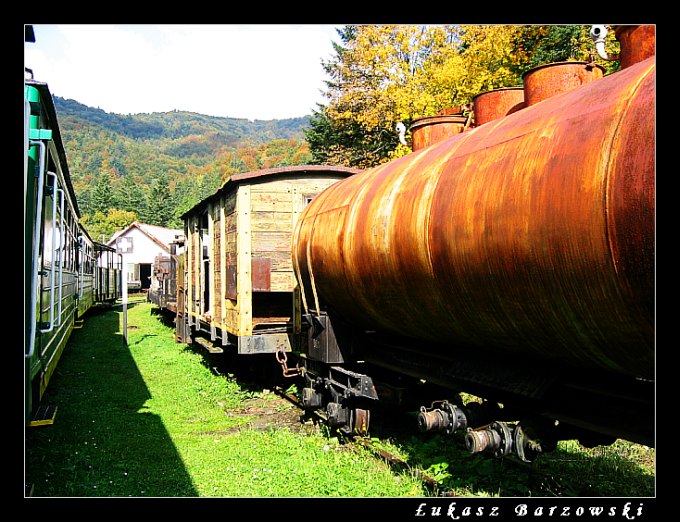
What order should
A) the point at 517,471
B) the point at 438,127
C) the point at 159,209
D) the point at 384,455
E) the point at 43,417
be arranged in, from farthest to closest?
the point at 159,209, the point at 384,455, the point at 438,127, the point at 517,471, the point at 43,417

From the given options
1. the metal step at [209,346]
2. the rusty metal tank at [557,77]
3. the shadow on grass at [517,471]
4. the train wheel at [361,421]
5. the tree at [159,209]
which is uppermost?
the tree at [159,209]

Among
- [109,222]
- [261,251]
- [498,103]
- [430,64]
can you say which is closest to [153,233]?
[109,222]

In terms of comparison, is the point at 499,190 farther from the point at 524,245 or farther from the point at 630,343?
the point at 630,343

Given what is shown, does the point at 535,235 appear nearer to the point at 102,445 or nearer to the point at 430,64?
the point at 102,445

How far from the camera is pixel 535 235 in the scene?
10.4 ft

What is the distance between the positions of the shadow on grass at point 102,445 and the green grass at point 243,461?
2cm

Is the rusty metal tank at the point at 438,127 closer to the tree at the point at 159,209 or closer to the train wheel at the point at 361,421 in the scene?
the train wheel at the point at 361,421

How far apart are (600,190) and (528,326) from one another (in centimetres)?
104

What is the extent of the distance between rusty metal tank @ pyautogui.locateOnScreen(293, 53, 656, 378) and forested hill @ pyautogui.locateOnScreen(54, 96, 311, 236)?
70.1m

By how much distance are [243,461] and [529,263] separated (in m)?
4.31

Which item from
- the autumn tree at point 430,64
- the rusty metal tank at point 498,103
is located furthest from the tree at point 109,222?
the rusty metal tank at point 498,103

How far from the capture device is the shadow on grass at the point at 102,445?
5.66 meters

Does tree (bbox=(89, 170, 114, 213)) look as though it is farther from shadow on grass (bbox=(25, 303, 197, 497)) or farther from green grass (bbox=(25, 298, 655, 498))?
green grass (bbox=(25, 298, 655, 498))

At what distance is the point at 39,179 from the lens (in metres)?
4.62
